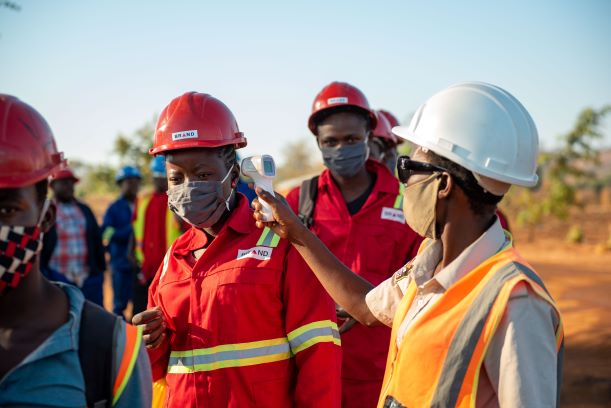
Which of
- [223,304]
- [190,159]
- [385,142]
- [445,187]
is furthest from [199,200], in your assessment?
[385,142]

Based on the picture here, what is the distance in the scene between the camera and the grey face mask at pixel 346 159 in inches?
193

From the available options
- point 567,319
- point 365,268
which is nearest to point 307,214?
point 365,268

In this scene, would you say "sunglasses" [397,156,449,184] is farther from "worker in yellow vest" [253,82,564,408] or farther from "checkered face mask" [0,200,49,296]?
"checkered face mask" [0,200,49,296]

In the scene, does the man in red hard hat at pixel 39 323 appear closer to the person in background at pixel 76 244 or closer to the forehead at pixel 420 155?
the forehead at pixel 420 155

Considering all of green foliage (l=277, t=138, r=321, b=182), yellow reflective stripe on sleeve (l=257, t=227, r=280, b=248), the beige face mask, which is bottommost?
green foliage (l=277, t=138, r=321, b=182)

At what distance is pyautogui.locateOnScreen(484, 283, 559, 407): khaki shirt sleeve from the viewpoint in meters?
1.82

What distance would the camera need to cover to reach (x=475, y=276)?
6.77ft

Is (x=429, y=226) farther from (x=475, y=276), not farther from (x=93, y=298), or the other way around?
(x=93, y=298)

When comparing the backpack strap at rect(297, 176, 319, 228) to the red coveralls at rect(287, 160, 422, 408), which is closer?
the red coveralls at rect(287, 160, 422, 408)

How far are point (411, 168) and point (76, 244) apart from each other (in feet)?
25.2

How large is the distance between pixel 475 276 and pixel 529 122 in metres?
0.61

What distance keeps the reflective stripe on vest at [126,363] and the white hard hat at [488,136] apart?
1269mm

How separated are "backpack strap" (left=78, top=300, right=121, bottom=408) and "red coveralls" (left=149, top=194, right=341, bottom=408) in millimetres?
866

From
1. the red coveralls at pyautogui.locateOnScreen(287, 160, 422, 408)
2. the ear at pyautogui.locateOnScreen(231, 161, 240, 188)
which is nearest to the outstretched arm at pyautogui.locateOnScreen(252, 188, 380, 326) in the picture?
the ear at pyautogui.locateOnScreen(231, 161, 240, 188)
